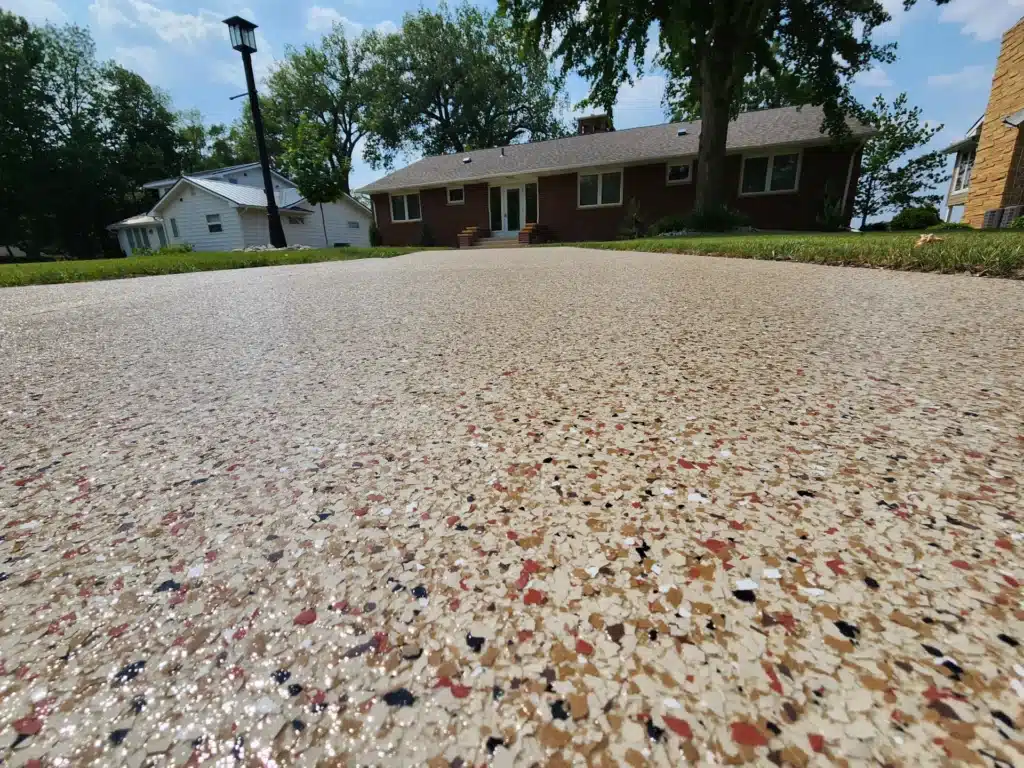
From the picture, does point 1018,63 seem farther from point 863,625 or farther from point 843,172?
point 863,625

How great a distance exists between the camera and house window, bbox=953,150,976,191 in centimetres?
1730

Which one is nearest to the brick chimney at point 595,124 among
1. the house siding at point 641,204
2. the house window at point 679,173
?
the house siding at point 641,204

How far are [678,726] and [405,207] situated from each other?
19022 millimetres

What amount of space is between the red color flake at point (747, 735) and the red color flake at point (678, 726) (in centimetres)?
3

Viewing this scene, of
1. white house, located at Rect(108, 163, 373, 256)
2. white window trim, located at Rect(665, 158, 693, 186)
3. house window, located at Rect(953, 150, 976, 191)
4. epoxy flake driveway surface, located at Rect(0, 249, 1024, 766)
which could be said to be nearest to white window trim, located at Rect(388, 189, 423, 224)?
white house, located at Rect(108, 163, 373, 256)

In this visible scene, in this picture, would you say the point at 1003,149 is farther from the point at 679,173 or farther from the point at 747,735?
the point at 747,735

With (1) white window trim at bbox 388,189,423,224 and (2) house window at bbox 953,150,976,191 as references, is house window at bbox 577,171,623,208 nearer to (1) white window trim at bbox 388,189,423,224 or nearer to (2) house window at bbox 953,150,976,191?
(1) white window trim at bbox 388,189,423,224

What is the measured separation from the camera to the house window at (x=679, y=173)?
44.7 ft

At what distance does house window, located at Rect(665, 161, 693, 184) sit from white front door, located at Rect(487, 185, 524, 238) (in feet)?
15.8

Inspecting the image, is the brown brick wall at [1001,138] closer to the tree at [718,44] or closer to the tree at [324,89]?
the tree at [718,44]

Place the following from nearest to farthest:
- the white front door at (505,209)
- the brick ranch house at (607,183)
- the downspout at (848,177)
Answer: the downspout at (848,177)
the brick ranch house at (607,183)
the white front door at (505,209)

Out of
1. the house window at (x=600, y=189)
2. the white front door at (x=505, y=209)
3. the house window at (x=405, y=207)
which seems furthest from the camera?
the house window at (x=405, y=207)

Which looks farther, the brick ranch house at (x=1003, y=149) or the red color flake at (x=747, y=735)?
the brick ranch house at (x=1003, y=149)

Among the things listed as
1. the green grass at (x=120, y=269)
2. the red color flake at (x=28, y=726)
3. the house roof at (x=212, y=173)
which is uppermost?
the house roof at (x=212, y=173)
